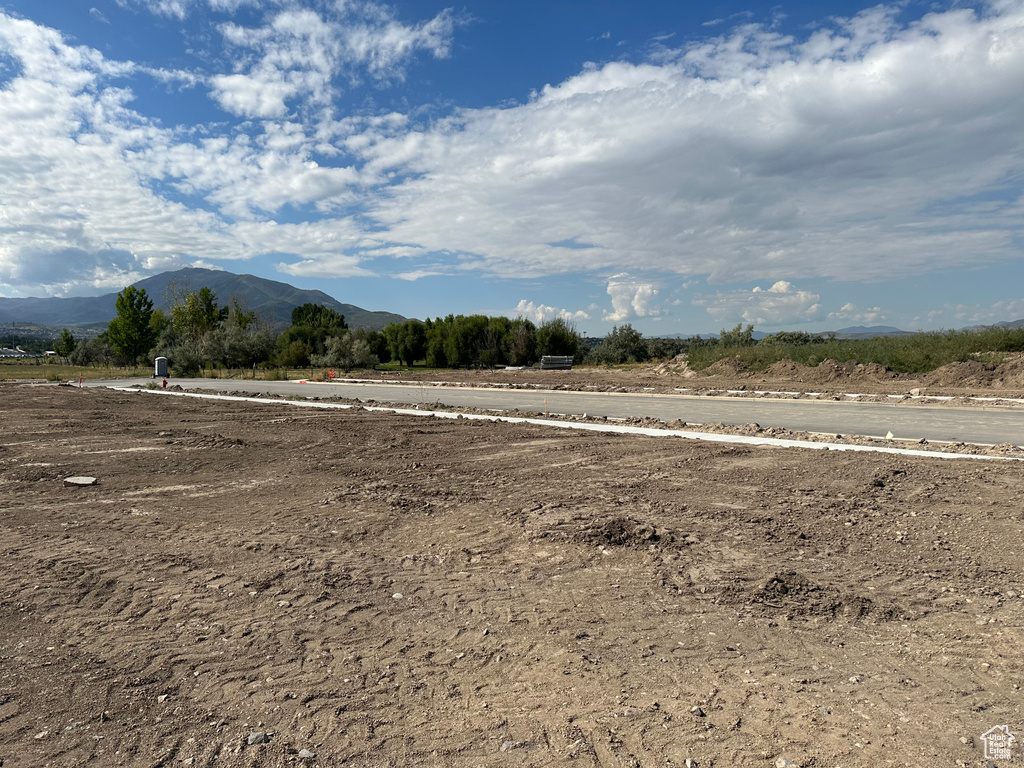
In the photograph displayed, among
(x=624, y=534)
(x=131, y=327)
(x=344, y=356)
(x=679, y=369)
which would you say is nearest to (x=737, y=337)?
(x=679, y=369)

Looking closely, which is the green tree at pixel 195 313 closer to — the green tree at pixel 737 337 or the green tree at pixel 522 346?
the green tree at pixel 522 346

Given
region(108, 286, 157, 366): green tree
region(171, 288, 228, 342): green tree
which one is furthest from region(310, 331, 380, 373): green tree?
region(108, 286, 157, 366): green tree

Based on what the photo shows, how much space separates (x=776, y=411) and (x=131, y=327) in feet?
238

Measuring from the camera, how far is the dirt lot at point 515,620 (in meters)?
2.99

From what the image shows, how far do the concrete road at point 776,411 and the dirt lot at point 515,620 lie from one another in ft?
16.8

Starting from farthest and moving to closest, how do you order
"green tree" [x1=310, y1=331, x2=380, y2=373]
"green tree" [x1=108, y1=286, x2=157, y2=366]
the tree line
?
"green tree" [x1=108, y1=286, x2=157, y2=366]
the tree line
"green tree" [x1=310, y1=331, x2=380, y2=373]

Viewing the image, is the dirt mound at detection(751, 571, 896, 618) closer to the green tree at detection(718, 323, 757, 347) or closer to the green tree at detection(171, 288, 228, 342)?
the green tree at detection(718, 323, 757, 347)

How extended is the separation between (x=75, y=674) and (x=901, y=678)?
16.6ft

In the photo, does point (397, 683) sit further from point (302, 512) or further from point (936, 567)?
point (936, 567)

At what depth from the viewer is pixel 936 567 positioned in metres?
5.23

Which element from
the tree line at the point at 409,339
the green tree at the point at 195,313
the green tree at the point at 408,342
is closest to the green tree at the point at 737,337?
the tree line at the point at 409,339

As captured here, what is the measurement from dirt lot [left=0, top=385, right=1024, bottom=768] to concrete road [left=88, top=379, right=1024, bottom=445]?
511cm

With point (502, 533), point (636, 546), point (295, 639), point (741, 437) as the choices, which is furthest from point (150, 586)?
point (741, 437)

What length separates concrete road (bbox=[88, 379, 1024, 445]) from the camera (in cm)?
1365
